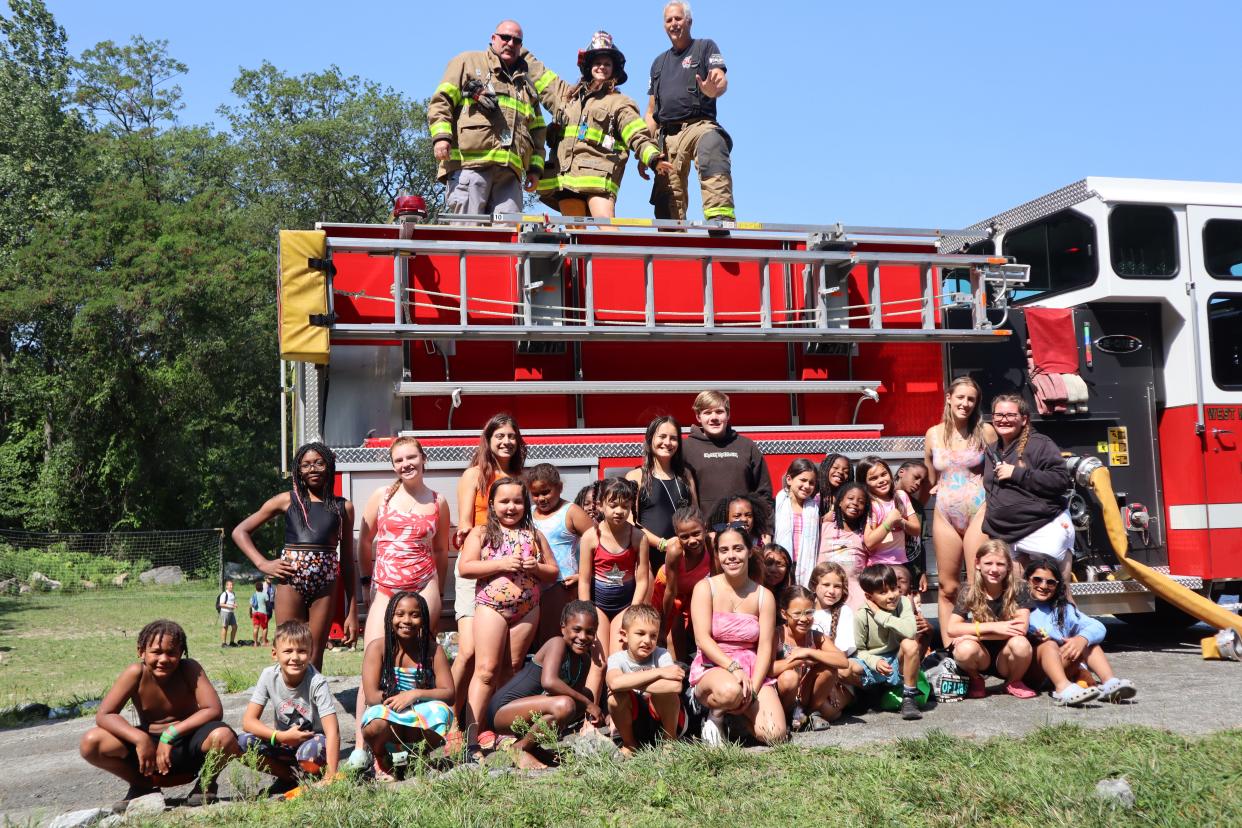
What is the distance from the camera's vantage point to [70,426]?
97.8 feet

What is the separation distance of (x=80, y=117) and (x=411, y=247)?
105 feet

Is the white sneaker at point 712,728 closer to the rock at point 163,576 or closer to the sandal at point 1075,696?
the sandal at point 1075,696

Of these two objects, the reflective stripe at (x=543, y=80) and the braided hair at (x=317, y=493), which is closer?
the braided hair at (x=317, y=493)

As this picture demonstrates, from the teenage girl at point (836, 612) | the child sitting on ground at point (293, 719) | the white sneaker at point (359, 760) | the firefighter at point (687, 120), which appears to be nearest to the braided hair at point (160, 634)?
the child sitting on ground at point (293, 719)

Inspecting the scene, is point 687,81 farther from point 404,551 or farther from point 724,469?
point 404,551

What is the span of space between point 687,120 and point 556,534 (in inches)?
166

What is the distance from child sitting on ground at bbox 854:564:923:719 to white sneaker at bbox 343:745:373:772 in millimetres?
2683

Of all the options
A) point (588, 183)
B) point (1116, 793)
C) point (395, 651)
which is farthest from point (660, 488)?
point (588, 183)

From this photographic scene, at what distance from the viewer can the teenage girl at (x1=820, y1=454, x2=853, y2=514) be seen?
7168mm

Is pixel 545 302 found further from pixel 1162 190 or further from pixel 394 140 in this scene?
pixel 394 140

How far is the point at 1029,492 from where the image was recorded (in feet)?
23.0

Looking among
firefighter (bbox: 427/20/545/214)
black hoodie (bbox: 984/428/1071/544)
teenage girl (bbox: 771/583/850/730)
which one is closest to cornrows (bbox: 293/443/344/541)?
teenage girl (bbox: 771/583/850/730)

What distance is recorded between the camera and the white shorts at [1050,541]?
22.9 feet

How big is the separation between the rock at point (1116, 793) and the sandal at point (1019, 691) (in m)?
2.27
